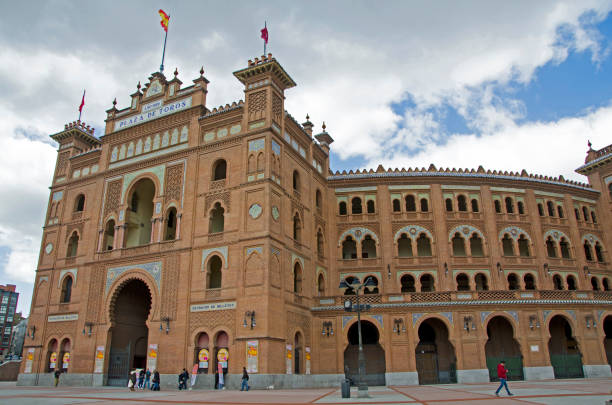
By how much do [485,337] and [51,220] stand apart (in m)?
32.1

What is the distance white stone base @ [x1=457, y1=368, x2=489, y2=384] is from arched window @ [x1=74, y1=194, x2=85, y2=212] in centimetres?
2884

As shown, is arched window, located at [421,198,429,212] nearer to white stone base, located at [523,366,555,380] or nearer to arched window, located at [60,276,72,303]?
white stone base, located at [523,366,555,380]

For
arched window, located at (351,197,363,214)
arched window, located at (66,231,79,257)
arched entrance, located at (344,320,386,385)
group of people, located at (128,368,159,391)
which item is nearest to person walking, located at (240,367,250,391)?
group of people, located at (128,368,159,391)

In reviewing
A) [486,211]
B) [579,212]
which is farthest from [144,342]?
[579,212]

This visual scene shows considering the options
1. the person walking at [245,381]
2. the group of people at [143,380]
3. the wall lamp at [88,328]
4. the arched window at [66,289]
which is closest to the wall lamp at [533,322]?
the person walking at [245,381]

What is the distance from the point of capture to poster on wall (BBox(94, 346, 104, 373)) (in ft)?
96.3

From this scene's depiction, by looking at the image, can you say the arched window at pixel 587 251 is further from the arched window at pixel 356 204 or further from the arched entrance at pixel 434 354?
the arched window at pixel 356 204

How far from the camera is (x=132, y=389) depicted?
82.6 ft

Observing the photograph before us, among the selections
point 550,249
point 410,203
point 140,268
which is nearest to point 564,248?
point 550,249

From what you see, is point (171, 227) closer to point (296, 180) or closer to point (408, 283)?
point (296, 180)

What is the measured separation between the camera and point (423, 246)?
35.3 meters

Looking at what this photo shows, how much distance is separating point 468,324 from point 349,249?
10232 mm

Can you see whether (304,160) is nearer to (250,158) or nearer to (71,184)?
(250,158)

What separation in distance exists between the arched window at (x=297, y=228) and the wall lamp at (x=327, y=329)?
553 cm
